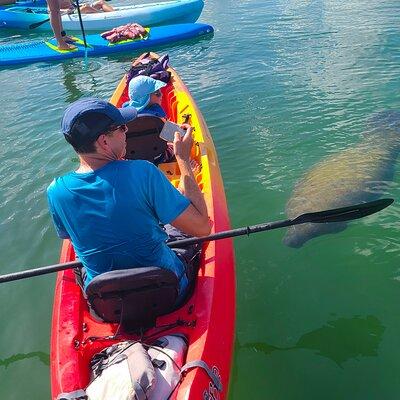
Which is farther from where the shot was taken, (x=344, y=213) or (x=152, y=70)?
(x=152, y=70)

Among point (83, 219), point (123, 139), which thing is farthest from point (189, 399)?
point (123, 139)

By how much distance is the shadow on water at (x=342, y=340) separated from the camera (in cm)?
355

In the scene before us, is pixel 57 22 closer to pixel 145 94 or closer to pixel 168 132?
pixel 145 94

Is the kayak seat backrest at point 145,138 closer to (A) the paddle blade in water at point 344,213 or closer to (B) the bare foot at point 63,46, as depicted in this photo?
(A) the paddle blade in water at point 344,213

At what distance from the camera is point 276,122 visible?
25.5ft

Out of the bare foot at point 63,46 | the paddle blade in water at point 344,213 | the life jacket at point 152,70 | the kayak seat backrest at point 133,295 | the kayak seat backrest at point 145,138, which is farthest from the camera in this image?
the bare foot at point 63,46

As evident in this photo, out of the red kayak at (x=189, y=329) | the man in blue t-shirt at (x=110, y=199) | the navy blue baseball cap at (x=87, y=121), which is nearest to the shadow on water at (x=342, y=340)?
the red kayak at (x=189, y=329)

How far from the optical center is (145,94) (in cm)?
524

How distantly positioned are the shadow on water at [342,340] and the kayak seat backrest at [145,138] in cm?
241

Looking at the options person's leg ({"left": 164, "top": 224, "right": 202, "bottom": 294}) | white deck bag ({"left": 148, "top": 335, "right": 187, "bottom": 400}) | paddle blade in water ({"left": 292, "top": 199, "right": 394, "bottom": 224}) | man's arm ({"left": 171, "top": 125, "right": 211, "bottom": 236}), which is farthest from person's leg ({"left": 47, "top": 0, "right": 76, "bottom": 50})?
white deck bag ({"left": 148, "top": 335, "right": 187, "bottom": 400})

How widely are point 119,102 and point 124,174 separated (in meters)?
4.87

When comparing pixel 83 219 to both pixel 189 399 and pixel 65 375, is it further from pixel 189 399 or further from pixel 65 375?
pixel 189 399

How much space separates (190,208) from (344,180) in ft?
11.6

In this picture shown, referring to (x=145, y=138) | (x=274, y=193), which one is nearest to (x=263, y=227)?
(x=145, y=138)
